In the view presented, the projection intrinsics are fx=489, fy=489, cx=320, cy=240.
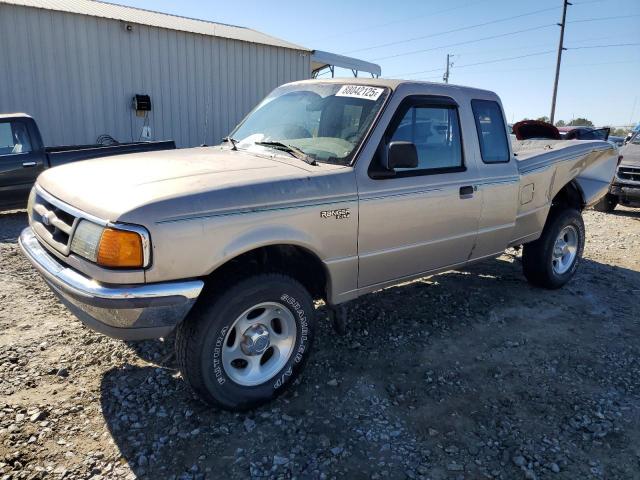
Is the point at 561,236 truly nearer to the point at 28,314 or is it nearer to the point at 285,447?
the point at 285,447

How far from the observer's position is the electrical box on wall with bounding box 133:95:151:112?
11.9 m

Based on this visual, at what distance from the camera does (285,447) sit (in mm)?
2736

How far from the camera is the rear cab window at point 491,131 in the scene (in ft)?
13.9

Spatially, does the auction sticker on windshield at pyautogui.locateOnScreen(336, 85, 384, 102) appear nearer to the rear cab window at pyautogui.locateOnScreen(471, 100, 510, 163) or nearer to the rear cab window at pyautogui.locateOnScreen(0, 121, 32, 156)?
the rear cab window at pyautogui.locateOnScreen(471, 100, 510, 163)

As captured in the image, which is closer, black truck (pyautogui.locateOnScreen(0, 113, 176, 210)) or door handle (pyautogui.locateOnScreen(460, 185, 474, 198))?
door handle (pyautogui.locateOnScreen(460, 185, 474, 198))

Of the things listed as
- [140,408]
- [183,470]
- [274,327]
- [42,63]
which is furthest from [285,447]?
[42,63]

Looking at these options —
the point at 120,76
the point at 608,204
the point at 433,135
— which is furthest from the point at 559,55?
the point at 433,135

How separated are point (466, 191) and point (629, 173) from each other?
7.84 meters

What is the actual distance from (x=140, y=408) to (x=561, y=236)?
466 cm

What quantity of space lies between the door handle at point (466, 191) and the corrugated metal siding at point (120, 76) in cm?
1028

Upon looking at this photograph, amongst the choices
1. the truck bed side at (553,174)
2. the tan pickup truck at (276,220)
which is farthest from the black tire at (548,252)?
the tan pickup truck at (276,220)

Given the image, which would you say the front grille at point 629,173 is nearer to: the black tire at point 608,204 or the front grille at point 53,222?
the black tire at point 608,204

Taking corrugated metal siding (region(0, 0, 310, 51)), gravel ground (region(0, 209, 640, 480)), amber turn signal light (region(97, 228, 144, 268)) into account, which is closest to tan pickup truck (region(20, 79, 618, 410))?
amber turn signal light (region(97, 228, 144, 268))

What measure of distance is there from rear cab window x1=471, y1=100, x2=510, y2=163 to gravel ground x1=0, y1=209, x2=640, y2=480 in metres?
1.51
